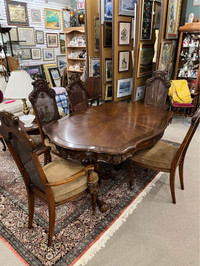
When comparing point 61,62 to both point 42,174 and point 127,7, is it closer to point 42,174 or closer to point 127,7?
point 127,7

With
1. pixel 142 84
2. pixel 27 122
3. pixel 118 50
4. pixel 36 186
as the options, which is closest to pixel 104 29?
pixel 118 50

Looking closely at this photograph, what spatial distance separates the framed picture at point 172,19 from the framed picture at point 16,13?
4.18 meters

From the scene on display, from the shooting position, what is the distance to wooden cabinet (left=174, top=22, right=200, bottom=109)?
4066 mm

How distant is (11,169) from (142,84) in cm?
305

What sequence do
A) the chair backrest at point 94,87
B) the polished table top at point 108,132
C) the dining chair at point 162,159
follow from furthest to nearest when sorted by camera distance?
the chair backrest at point 94,87 → the dining chair at point 162,159 → the polished table top at point 108,132

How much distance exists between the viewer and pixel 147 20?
3.86 metres

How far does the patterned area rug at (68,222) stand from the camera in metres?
1.64

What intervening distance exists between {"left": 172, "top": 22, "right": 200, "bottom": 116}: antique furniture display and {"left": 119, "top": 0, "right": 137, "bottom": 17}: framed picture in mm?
1029

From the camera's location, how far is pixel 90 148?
1.67 m

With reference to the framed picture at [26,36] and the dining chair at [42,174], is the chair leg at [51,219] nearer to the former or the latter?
the dining chair at [42,174]

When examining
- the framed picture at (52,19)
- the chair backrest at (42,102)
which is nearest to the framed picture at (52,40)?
the framed picture at (52,19)

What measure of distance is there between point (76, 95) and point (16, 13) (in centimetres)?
439

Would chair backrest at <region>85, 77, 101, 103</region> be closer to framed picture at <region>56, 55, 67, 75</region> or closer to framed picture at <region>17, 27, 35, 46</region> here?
framed picture at <region>17, 27, 35, 46</region>

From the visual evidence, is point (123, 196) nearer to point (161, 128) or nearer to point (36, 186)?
point (161, 128)
